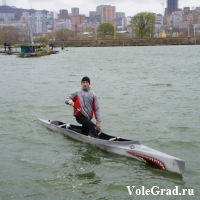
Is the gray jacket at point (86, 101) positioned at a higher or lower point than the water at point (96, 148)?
higher

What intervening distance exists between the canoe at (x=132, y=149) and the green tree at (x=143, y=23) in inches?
5260

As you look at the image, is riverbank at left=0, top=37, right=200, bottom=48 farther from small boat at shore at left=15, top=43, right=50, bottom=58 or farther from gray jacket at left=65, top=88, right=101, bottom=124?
gray jacket at left=65, top=88, right=101, bottom=124

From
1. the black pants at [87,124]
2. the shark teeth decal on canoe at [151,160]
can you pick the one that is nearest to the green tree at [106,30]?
the black pants at [87,124]

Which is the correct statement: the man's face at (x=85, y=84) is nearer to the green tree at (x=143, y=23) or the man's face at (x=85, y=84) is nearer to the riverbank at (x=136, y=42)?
the riverbank at (x=136, y=42)

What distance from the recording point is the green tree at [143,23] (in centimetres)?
14238

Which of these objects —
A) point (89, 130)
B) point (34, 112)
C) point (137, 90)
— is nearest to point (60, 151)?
point (89, 130)

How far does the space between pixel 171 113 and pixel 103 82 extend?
1189 centimetres

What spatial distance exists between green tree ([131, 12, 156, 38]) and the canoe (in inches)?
5260

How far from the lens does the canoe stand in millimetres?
9248

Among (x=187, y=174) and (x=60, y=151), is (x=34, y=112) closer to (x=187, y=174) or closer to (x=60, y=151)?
(x=60, y=151)

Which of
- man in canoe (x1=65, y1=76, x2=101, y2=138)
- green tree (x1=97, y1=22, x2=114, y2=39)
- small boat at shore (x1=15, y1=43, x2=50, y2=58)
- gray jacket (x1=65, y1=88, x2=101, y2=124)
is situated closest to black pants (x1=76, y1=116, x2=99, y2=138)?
man in canoe (x1=65, y1=76, x2=101, y2=138)

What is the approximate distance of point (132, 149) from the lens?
33.4 feet

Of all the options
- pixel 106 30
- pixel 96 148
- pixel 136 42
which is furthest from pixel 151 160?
pixel 106 30

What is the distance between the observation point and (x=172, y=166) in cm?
926
